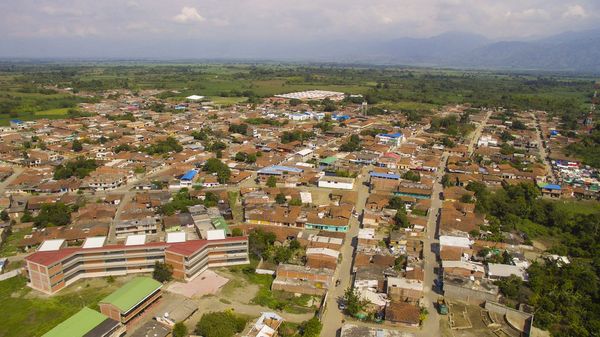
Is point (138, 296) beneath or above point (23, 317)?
above

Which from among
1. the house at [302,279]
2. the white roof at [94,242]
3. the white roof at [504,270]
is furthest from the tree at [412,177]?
Answer: the white roof at [94,242]

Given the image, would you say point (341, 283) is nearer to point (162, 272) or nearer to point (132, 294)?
point (162, 272)

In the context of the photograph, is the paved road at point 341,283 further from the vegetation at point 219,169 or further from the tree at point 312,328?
the vegetation at point 219,169

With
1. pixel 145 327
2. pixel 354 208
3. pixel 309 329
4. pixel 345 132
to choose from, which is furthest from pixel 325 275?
pixel 345 132

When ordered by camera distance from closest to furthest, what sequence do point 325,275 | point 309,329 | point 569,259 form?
point 309,329 < point 325,275 < point 569,259

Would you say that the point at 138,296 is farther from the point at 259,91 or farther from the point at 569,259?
the point at 259,91

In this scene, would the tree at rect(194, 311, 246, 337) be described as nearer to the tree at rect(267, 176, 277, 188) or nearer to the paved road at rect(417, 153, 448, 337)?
the paved road at rect(417, 153, 448, 337)

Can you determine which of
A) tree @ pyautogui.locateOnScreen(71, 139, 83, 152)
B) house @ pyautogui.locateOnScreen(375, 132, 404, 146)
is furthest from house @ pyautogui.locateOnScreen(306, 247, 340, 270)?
tree @ pyautogui.locateOnScreen(71, 139, 83, 152)
